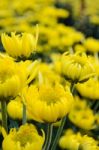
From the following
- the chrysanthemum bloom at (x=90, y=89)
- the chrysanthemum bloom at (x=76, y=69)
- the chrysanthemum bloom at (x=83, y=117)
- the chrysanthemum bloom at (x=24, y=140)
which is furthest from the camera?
the chrysanthemum bloom at (x=83, y=117)

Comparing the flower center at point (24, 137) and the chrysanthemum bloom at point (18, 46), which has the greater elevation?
the chrysanthemum bloom at point (18, 46)

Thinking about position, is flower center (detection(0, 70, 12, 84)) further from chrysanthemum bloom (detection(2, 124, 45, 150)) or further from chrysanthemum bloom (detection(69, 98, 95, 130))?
chrysanthemum bloom (detection(69, 98, 95, 130))

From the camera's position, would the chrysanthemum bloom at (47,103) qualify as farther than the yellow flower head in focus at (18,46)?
No

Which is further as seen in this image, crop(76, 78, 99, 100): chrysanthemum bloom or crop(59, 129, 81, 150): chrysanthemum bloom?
crop(76, 78, 99, 100): chrysanthemum bloom

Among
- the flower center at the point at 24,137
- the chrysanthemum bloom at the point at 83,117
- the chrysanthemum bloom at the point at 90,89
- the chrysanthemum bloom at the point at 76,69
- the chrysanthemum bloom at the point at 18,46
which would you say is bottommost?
the chrysanthemum bloom at the point at 83,117

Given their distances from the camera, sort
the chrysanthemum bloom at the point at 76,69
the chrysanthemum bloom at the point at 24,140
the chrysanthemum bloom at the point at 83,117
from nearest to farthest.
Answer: the chrysanthemum bloom at the point at 24,140, the chrysanthemum bloom at the point at 76,69, the chrysanthemum bloom at the point at 83,117

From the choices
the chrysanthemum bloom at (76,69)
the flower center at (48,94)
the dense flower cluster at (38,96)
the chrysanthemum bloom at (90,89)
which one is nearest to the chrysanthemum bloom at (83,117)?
the dense flower cluster at (38,96)

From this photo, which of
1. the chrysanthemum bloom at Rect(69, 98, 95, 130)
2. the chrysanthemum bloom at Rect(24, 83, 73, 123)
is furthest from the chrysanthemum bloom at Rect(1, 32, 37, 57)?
the chrysanthemum bloom at Rect(69, 98, 95, 130)

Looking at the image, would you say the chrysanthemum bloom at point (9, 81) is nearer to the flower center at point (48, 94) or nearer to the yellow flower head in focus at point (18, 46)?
the flower center at point (48, 94)
